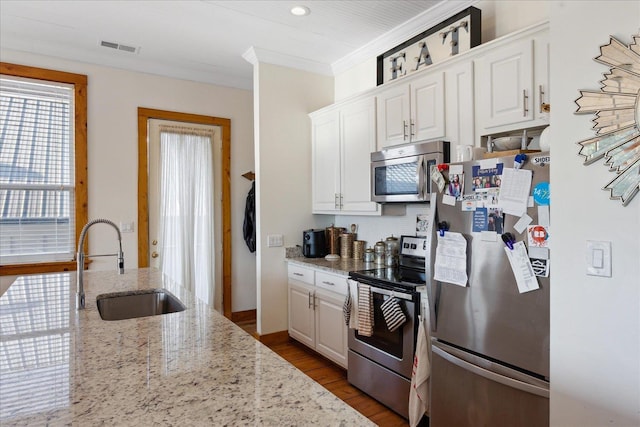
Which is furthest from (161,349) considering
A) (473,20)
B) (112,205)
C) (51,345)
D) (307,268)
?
(112,205)

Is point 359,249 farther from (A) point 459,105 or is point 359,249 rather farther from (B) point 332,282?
(A) point 459,105

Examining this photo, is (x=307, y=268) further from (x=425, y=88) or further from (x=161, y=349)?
(x=161, y=349)

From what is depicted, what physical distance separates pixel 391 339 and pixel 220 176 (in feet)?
9.69

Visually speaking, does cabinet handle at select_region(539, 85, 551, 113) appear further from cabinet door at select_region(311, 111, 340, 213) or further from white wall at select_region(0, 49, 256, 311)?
white wall at select_region(0, 49, 256, 311)

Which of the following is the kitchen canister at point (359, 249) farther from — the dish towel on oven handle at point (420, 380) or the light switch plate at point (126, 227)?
the light switch plate at point (126, 227)

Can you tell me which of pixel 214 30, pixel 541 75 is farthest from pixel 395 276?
pixel 214 30

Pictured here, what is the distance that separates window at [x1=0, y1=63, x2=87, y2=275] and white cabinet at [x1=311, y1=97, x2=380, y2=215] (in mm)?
2380

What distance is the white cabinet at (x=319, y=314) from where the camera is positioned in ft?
10.0

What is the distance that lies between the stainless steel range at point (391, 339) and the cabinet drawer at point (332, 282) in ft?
0.65

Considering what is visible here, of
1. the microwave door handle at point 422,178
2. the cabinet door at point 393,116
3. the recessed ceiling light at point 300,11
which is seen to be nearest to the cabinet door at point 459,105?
the microwave door handle at point 422,178

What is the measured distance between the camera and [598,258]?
55.4 inches

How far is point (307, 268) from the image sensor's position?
348 centimetres

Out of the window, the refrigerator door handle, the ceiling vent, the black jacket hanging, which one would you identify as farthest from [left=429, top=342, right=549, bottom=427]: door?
the ceiling vent

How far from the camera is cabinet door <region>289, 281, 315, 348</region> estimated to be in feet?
11.3
